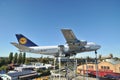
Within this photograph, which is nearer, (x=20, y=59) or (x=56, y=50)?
(x=56, y=50)

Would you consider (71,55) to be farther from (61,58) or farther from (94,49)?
(94,49)

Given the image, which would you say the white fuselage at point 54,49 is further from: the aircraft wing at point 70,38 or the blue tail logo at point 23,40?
the blue tail logo at point 23,40

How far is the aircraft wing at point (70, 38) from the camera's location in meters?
28.7

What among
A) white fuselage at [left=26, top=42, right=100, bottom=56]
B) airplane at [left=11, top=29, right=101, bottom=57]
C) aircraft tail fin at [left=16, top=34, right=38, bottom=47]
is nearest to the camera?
airplane at [left=11, top=29, right=101, bottom=57]

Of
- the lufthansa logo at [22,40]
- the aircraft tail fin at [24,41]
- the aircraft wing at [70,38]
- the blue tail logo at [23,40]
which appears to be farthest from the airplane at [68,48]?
the lufthansa logo at [22,40]

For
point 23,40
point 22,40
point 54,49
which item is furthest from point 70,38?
point 22,40

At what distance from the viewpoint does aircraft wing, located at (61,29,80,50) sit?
2870 centimetres

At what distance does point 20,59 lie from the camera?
113250 millimetres

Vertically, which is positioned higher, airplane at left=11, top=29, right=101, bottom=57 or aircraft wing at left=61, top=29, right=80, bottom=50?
aircraft wing at left=61, top=29, right=80, bottom=50

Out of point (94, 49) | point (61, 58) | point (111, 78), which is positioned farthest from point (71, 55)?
point (111, 78)

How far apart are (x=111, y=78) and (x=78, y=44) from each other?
35.1m

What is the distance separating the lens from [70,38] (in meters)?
30.4

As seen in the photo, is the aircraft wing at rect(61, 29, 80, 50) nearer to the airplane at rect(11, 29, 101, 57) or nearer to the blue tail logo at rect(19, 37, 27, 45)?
the airplane at rect(11, 29, 101, 57)

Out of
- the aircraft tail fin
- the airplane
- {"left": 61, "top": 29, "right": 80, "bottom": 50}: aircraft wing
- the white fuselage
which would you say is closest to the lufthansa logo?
the aircraft tail fin
